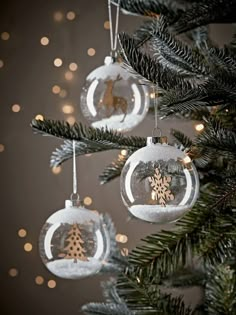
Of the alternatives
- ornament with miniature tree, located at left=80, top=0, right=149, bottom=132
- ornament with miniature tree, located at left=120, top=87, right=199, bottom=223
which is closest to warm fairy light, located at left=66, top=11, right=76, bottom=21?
ornament with miniature tree, located at left=80, top=0, right=149, bottom=132

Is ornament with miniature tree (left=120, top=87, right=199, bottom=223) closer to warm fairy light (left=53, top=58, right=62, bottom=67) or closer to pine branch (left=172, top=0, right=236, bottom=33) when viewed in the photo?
pine branch (left=172, top=0, right=236, bottom=33)

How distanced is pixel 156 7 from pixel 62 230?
1.35 ft

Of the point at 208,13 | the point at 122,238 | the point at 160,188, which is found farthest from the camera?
the point at 122,238

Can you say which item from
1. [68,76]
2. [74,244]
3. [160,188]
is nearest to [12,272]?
[68,76]

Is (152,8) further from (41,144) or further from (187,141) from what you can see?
(41,144)

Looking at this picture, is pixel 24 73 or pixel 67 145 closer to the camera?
pixel 67 145

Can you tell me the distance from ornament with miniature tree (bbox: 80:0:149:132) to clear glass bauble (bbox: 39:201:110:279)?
17 centimetres

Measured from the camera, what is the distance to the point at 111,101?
125 centimetres

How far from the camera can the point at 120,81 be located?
1261 mm

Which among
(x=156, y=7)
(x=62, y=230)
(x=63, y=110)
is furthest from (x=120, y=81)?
(x=63, y=110)

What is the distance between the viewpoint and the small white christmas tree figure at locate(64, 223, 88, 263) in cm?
123

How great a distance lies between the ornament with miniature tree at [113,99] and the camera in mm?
1255

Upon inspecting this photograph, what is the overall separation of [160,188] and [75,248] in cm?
30

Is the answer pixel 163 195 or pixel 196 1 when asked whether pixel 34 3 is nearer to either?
pixel 196 1
